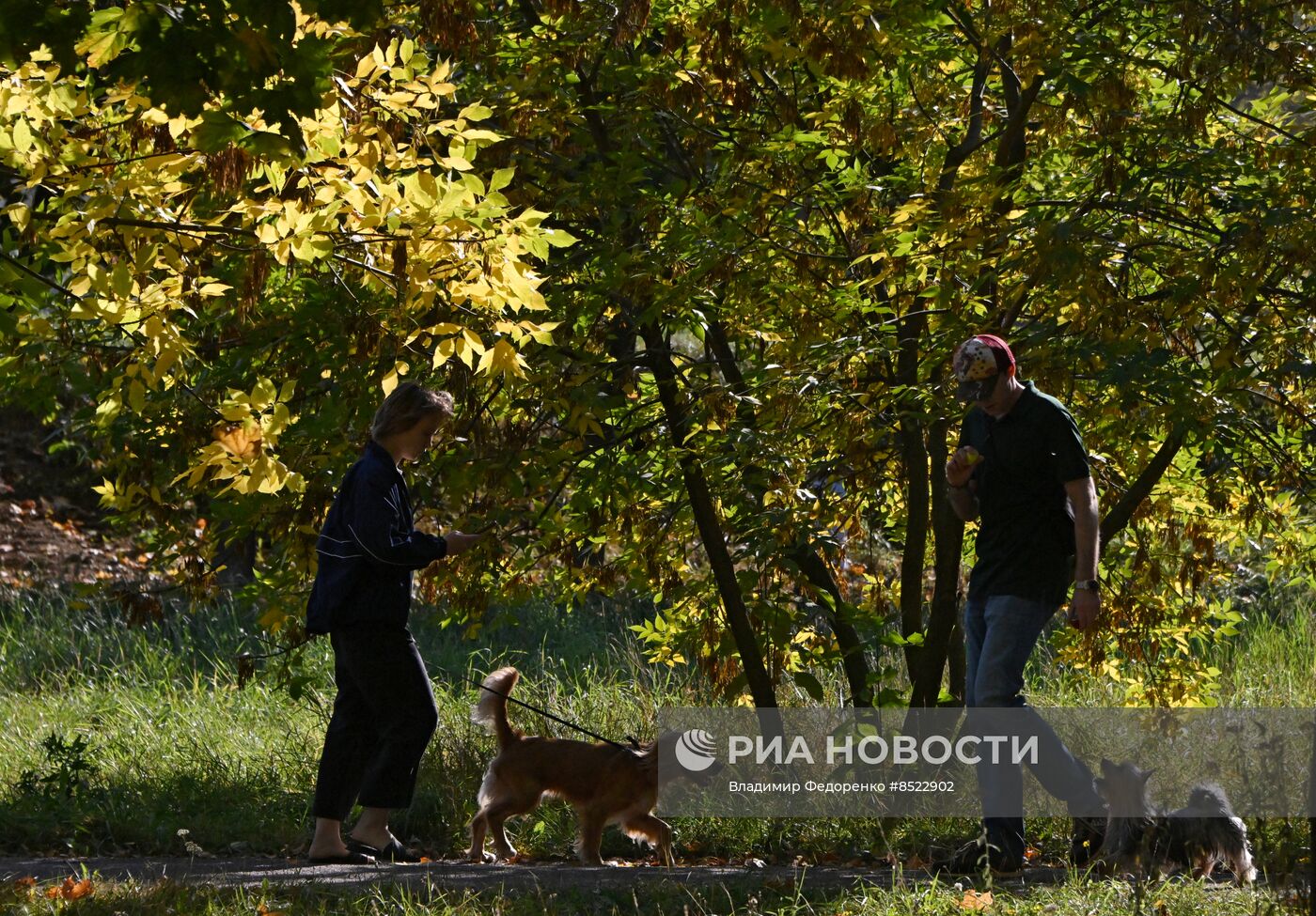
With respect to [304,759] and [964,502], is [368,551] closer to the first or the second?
[964,502]

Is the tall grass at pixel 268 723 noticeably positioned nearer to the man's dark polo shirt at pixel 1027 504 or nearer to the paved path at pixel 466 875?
the paved path at pixel 466 875

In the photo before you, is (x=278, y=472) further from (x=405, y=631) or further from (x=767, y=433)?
(x=767, y=433)

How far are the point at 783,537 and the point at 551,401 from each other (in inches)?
45.6

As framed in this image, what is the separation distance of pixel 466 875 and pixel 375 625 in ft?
3.26

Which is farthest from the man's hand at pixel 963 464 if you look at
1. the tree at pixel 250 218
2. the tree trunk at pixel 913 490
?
the tree at pixel 250 218

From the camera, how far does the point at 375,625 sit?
5684mm

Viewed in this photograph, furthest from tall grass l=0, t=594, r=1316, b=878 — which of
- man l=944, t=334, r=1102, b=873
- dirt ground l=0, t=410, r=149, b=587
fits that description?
dirt ground l=0, t=410, r=149, b=587

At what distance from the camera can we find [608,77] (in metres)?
6.70

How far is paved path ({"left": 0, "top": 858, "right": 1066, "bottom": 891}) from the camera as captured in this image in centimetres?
533

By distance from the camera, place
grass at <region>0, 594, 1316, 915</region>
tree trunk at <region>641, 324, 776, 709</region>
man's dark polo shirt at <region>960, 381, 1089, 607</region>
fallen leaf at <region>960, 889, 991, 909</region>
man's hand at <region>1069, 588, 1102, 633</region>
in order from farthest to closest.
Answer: tree trunk at <region>641, 324, 776, 709</region>, man's dark polo shirt at <region>960, 381, 1089, 607</region>, man's hand at <region>1069, 588, 1102, 633</region>, grass at <region>0, 594, 1316, 915</region>, fallen leaf at <region>960, 889, 991, 909</region>

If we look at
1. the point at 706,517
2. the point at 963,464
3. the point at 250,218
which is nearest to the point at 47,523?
the point at 706,517

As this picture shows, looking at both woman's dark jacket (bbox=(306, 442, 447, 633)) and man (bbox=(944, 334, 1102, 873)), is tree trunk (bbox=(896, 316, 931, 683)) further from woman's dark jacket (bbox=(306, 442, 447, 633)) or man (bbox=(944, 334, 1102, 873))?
woman's dark jacket (bbox=(306, 442, 447, 633))

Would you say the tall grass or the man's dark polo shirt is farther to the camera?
the tall grass

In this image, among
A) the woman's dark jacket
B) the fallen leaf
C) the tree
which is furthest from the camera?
the woman's dark jacket
